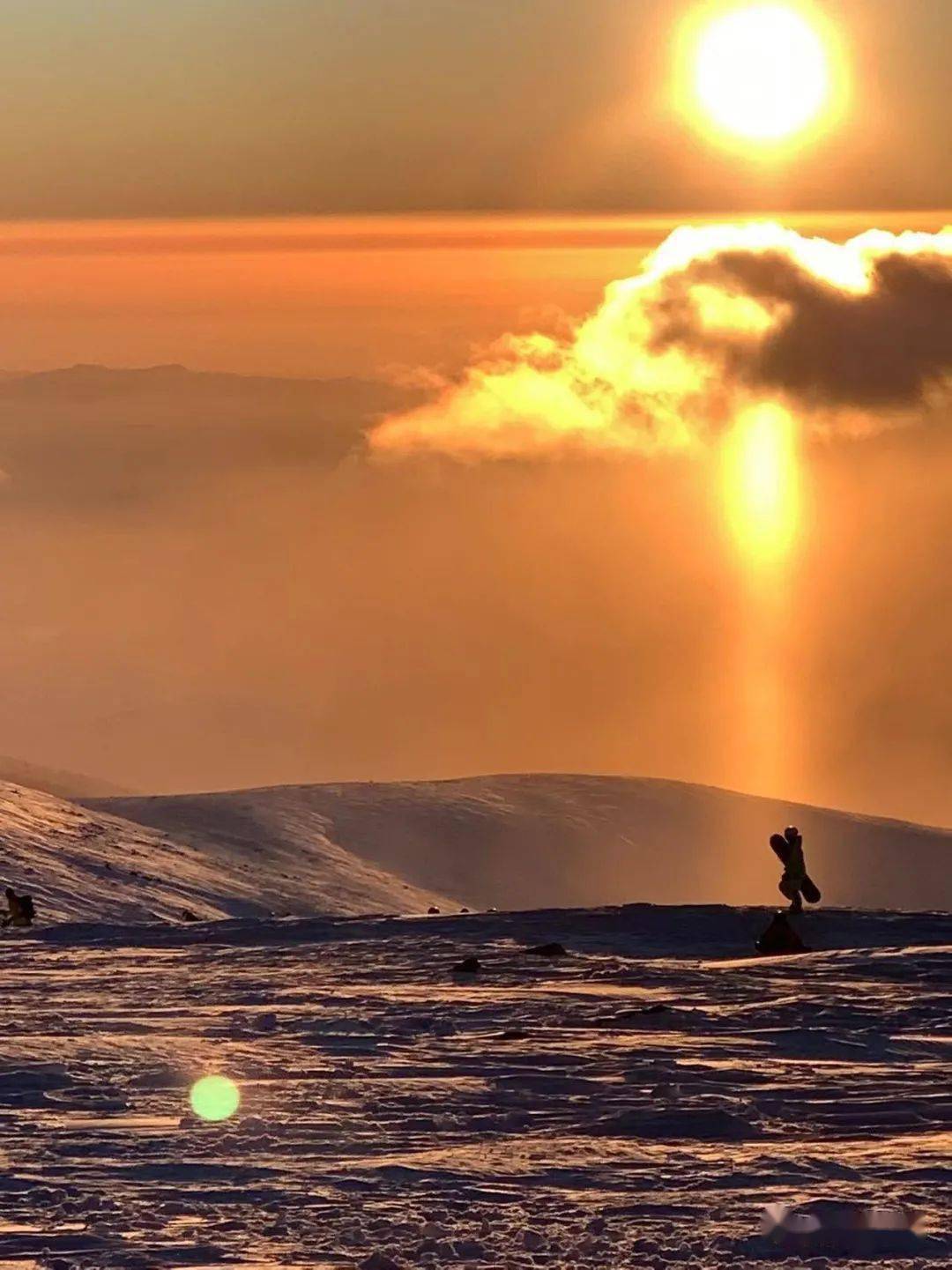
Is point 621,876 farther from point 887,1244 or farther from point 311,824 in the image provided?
point 887,1244

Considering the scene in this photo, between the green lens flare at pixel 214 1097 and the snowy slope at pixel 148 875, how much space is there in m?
21.8

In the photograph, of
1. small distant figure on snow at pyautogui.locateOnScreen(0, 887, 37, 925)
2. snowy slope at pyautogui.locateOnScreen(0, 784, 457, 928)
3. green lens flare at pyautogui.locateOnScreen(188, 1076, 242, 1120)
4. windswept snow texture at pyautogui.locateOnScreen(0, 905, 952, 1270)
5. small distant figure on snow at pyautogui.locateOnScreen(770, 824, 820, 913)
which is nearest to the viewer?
windswept snow texture at pyautogui.locateOnScreen(0, 905, 952, 1270)

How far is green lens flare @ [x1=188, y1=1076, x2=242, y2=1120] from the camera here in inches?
625

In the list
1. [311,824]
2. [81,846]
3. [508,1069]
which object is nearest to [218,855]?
[81,846]

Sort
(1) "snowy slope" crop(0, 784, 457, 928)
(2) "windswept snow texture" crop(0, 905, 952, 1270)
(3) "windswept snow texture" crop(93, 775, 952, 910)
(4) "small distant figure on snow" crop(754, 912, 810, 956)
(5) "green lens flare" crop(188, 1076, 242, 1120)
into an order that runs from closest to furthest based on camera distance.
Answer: (2) "windswept snow texture" crop(0, 905, 952, 1270)
(5) "green lens flare" crop(188, 1076, 242, 1120)
(4) "small distant figure on snow" crop(754, 912, 810, 956)
(1) "snowy slope" crop(0, 784, 457, 928)
(3) "windswept snow texture" crop(93, 775, 952, 910)

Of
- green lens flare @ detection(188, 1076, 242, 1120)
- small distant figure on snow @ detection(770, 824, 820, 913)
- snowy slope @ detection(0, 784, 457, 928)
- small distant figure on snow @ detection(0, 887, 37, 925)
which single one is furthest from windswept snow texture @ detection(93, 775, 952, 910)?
green lens flare @ detection(188, 1076, 242, 1120)

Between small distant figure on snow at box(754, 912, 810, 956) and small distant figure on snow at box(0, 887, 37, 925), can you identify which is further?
small distant figure on snow at box(0, 887, 37, 925)

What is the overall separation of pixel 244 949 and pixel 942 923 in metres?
9.61

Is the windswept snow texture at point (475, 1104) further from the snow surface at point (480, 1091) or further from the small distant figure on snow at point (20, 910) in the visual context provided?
the small distant figure on snow at point (20, 910)

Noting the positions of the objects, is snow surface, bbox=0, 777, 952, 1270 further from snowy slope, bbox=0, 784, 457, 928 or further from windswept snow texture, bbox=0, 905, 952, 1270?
snowy slope, bbox=0, 784, 457, 928

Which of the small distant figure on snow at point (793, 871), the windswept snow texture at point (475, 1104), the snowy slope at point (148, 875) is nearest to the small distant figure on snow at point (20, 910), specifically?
the snowy slope at point (148, 875)

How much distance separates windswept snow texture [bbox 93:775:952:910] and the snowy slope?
4.62 meters

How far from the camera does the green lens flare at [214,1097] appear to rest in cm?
1588

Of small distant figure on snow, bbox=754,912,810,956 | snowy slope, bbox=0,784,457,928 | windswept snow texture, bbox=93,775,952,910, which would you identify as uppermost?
windswept snow texture, bbox=93,775,952,910
